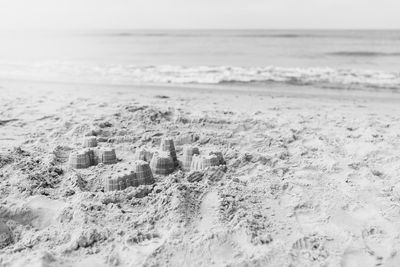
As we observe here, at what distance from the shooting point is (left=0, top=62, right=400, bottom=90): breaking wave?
10281 millimetres

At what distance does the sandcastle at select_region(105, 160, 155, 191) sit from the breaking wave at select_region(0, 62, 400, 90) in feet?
23.2

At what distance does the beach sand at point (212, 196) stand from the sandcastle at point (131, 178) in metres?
0.10

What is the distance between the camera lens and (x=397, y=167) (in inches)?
148

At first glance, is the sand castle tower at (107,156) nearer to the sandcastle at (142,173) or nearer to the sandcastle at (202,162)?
the sandcastle at (142,173)

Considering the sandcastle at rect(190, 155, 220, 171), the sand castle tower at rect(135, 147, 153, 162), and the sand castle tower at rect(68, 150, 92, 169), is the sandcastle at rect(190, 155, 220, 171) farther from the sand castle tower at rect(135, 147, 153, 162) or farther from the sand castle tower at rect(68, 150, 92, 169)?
the sand castle tower at rect(68, 150, 92, 169)

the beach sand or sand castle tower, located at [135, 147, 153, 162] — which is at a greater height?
sand castle tower, located at [135, 147, 153, 162]

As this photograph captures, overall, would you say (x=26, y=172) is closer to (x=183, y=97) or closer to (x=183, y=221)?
(x=183, y=221)

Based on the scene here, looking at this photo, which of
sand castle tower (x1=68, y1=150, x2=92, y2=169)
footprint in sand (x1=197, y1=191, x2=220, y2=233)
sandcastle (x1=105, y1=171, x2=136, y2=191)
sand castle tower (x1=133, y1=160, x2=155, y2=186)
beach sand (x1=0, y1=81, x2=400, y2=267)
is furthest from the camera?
sand castle tower (x1=68, y1=150, x2=92, y2=169)

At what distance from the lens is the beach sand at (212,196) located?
2.51 metres

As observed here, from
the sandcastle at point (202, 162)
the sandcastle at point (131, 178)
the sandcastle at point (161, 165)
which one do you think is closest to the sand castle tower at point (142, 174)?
the sandcastle at point (131, 178)

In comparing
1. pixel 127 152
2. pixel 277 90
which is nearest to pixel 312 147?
pixel 127 152

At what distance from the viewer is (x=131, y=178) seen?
3.36 meters

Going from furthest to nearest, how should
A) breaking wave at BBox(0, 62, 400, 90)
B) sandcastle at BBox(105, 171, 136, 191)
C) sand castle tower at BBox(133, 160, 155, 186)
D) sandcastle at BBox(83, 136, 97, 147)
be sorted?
breaking wave at BBox(0, 62, 400, 90)
sandcastle at BBox(83, 136, 97, 147)
sand castle tower at BBox(133, 160, 155, 186)
sandcastle at BBox(105, 171, 136, 191)

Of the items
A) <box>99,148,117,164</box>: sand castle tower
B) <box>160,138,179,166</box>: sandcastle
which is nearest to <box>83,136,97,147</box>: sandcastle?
<box>99,148,117,164</box>: sand castle tower
